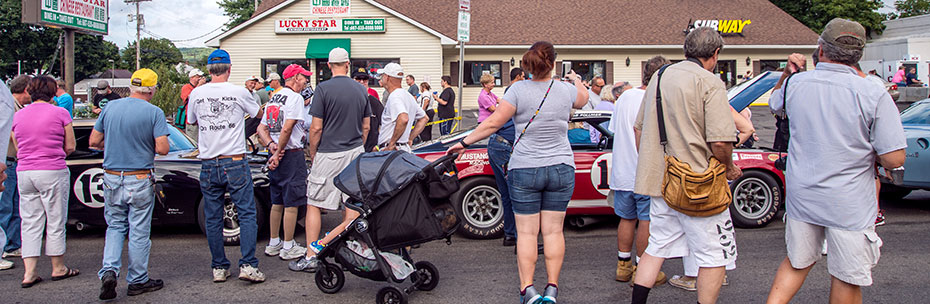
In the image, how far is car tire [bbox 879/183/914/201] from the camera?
8.82 metres

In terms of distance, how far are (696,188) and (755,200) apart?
4332 millimetres

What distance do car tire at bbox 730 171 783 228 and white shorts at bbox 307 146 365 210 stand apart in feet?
14.1

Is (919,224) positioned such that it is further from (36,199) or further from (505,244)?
(36,199)

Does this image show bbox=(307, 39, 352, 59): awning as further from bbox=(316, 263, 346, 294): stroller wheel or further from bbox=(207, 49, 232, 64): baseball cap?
bbox=(316, 263, 346, 294): stroller wheel

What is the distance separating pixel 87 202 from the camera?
6.96 meters

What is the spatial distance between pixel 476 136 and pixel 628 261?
1876 mm

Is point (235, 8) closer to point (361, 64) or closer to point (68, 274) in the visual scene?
point (361, 64)

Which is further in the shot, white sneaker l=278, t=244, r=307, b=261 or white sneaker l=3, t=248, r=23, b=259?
white sneaker l=3, t=248, r=23, b=259

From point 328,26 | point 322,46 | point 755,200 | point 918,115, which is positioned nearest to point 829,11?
point 328,26

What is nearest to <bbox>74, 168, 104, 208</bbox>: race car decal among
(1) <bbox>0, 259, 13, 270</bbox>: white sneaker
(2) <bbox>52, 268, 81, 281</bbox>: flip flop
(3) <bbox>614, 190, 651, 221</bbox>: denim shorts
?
(1) <bbox>0, 259, 13, 270</bbox>: white sneaker

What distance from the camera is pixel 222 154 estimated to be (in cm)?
534

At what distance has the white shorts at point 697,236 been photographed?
145 inches

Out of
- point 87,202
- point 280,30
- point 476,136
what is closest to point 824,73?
point 476,136

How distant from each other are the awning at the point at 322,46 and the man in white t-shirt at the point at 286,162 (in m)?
19.4
